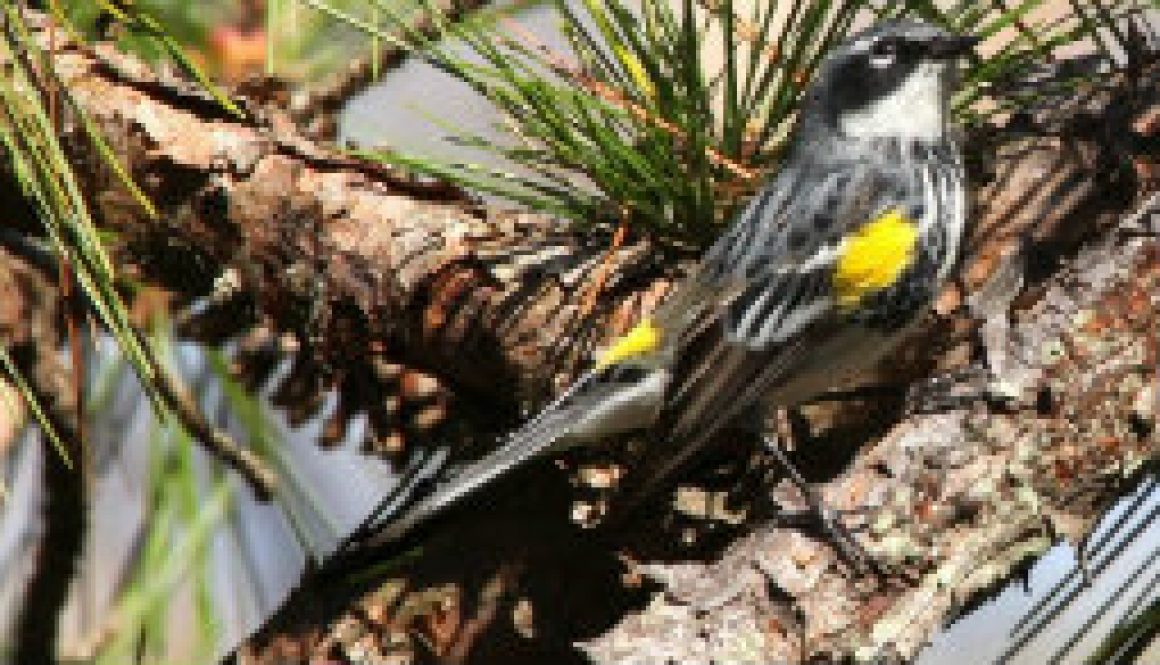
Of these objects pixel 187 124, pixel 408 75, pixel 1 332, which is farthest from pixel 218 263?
pixel 408 75

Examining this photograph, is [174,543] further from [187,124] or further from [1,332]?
[187,124]

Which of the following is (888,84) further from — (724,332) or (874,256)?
(724,332)

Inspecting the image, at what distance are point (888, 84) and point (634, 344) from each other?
0.48 m

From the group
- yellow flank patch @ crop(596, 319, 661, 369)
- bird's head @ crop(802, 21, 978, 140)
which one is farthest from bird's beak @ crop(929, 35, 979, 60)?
yellow flank patch @ crop(596, 319, 661, 369)

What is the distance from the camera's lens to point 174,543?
6.72 ft

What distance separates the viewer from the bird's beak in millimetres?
1775

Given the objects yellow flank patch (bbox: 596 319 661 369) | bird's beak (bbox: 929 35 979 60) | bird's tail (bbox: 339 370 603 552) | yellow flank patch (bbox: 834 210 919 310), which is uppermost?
bird's beak (bbox: 929 35 979 60)

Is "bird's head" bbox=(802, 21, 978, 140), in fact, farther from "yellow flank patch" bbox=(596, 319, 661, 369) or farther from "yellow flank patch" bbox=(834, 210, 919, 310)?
"yellow flank patch" bbox=(596, 319, 661, 369)

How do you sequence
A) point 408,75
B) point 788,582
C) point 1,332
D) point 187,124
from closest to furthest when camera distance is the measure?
point 788,582, point 187,124, point 1,332, point 408,75

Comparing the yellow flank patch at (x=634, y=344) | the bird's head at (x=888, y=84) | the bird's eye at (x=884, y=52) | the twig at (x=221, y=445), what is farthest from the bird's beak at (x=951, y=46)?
the twig at (x=221, y=445)

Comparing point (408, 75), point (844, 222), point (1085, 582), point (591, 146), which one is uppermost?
point (408, 75)

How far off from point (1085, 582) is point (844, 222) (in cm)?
62

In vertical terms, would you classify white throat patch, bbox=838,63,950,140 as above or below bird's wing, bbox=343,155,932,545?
above

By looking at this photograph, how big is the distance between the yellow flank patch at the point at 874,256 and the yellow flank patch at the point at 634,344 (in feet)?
0.77
